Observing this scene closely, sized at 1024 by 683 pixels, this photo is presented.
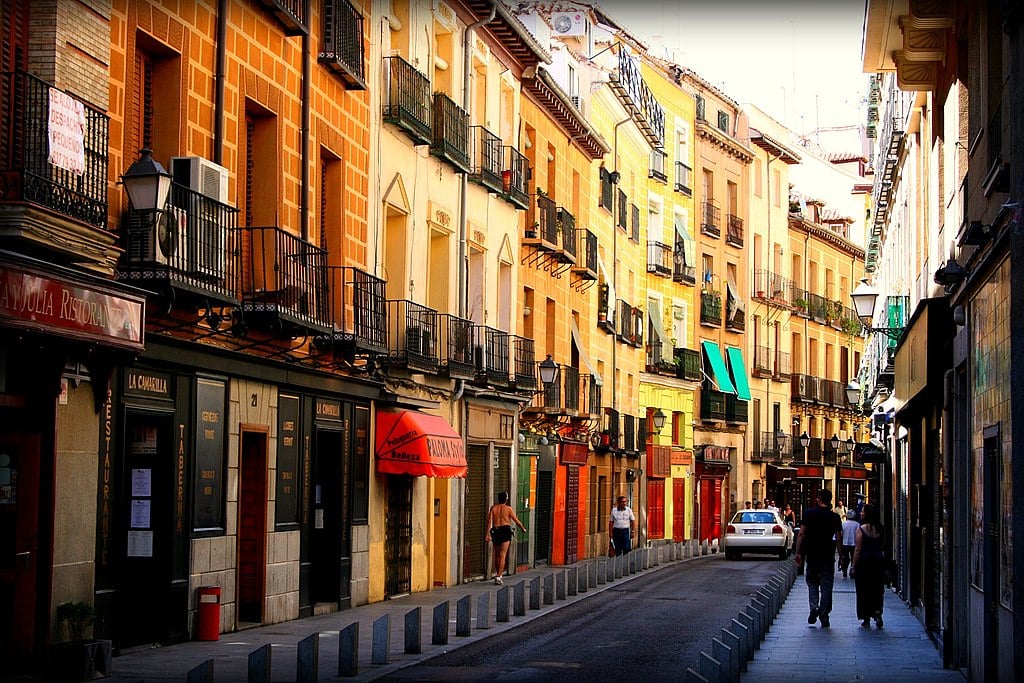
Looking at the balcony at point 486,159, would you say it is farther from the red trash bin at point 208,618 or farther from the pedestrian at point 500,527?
the red trash bin at point 208,618

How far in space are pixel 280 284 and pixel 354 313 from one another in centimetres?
335

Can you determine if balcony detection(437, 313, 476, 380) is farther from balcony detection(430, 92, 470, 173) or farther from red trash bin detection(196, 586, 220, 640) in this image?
red trash bin detection(196, 586, 220, 640)

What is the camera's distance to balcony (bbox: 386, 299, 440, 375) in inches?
967

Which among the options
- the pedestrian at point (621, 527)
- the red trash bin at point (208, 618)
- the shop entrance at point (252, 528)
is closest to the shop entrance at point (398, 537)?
the shop entrance at point (252, 528)

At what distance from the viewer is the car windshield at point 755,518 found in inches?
1778

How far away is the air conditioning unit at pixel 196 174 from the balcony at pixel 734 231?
4431 cm

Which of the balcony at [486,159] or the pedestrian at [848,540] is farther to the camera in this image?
the pedestrian at [848,540]

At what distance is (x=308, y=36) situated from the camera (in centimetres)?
2070

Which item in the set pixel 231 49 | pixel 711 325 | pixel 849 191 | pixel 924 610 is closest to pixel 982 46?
pixel 231 49

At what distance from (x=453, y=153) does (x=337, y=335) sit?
782 centimetres

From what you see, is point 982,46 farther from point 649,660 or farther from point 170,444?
point 170,444

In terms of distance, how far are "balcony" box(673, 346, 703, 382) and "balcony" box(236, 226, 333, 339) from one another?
34.1 m

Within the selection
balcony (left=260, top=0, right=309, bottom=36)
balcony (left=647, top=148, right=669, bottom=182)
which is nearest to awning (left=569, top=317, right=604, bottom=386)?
balcony (left=647, top=148, right=669, bottom=182)

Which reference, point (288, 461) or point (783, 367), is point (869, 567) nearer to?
point (288, 461)
